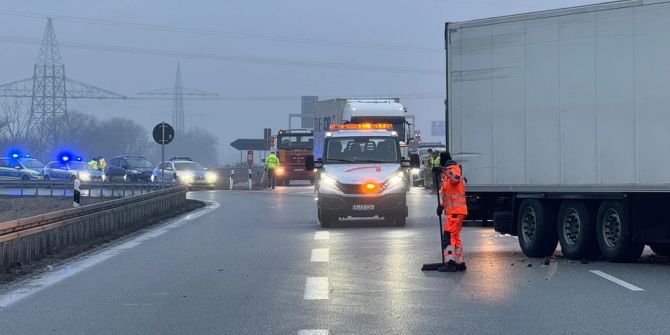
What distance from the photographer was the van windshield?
2464 centimetres

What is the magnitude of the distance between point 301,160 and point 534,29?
141ft

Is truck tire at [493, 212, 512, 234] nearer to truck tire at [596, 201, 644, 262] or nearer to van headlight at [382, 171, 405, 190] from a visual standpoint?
truck tire at [596, 201, 644, 262]

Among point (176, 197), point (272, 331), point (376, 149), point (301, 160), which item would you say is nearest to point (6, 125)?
point (301, 160)

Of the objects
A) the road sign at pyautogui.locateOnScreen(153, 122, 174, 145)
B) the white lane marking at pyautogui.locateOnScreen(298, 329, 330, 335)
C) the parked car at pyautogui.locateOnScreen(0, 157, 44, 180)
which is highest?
the road sign at pyautogui.locateOnScreen(153, 122, 174, 145)

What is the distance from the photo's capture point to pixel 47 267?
15484 mm

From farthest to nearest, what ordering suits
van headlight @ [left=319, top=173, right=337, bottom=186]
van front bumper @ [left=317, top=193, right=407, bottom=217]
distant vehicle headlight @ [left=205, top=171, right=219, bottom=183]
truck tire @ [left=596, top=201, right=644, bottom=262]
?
distant vehicle headlight @ [left=205, top=171, right=219, bottom=183]
van headlight @ [left=319, top=173, right=337, bottom=186]
van front bumper @ [left=317, top=193, right=407, bottom=217]
truck tire @ [left=596, top=201, right=644, bottom=262]

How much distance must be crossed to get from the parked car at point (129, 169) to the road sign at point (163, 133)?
21.2 metres

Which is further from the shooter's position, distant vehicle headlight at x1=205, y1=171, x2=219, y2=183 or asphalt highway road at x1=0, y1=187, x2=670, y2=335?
distant vehicle headlight at x1=205, y1=171, x2=219, y2=183

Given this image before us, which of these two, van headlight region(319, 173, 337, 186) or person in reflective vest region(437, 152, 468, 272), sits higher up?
van headlight region(319, 173, 337, 186)

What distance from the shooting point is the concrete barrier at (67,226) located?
1504 cm

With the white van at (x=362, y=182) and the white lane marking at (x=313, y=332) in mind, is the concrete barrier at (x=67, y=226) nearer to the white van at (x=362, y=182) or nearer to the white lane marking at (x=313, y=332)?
the white van at (x=362, y=182)

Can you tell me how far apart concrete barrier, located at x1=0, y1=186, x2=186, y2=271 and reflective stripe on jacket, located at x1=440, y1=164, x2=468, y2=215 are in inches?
226

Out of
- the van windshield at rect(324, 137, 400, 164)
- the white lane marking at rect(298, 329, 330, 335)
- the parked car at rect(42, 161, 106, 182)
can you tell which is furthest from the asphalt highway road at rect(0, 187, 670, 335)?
the parked car at rect(42, 161, 106, 182)

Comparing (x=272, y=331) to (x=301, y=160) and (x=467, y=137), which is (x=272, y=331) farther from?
(x=301, y=160)
